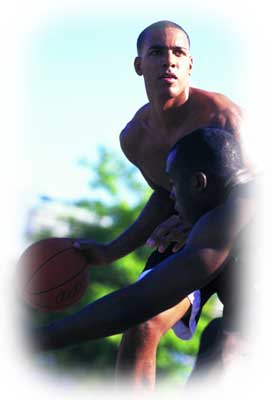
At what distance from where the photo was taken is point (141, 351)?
16.0 ft

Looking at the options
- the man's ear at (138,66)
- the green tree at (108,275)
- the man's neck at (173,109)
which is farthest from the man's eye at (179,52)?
the green tree at (108,275)

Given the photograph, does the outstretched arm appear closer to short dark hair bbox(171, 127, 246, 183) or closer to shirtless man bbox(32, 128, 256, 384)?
shirtless man bbox(32, 128, 256, 384)

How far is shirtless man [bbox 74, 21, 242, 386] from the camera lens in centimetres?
489

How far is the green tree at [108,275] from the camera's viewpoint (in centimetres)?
2272

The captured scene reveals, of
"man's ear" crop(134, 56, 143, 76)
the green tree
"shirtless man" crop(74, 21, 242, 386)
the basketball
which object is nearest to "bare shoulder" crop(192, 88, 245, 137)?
"shirtless man" crop(74, 21, 242, 386)

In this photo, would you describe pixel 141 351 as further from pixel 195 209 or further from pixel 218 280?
pixel 195 209

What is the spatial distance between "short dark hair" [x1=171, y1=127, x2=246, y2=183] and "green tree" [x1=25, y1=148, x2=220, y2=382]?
17428 millimetres

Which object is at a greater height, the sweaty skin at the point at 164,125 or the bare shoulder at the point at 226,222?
the sweaty skin at the point at 164,125

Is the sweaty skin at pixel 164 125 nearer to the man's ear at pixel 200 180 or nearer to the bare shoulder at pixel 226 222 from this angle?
the man's ear at pixel 200 180

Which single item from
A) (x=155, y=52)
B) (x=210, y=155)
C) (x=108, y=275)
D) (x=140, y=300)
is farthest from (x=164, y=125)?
(x=108, y=275)

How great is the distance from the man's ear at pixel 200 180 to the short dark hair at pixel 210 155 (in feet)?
0.08

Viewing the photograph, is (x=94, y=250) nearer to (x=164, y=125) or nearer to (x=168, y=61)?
(x=164, y=125)

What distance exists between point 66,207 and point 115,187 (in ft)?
5.60

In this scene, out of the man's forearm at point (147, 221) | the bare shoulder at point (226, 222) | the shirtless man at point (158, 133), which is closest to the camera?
the bare shoulder at point (226, 222)
